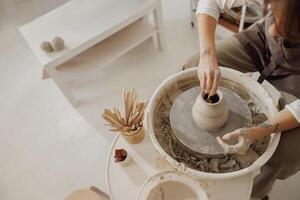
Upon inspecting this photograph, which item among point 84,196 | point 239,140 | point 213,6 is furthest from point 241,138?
point 84,196

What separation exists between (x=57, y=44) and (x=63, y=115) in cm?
56

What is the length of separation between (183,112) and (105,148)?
0.81 metres

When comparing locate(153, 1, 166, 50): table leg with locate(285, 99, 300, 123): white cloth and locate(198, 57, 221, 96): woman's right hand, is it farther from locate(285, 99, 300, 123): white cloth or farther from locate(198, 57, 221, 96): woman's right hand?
locate(285, 99, 300, 123): white cloth

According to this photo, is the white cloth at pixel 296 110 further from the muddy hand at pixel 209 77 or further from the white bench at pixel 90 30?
the white bench at pixel 90 30

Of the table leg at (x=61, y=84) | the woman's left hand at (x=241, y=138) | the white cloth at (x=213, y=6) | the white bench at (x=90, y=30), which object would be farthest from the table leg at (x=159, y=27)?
A: the woman's left hand at (x=241, y=138)

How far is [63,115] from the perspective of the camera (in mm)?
2041

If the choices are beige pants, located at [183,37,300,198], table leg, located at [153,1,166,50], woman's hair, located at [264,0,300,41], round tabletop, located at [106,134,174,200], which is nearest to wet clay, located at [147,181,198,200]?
round tabletop, located at [106,134,174,200]

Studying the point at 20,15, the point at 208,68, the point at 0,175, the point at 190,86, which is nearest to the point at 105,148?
the point at 0,175

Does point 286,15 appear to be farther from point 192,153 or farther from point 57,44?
point 57,44

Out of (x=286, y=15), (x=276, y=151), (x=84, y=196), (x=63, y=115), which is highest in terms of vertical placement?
(x=286, y=15)

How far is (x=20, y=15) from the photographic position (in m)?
2.57

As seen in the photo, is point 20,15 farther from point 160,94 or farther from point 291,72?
point 291,72

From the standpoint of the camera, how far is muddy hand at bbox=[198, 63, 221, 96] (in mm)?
1098

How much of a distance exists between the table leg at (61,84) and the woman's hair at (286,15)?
47.9 inches
